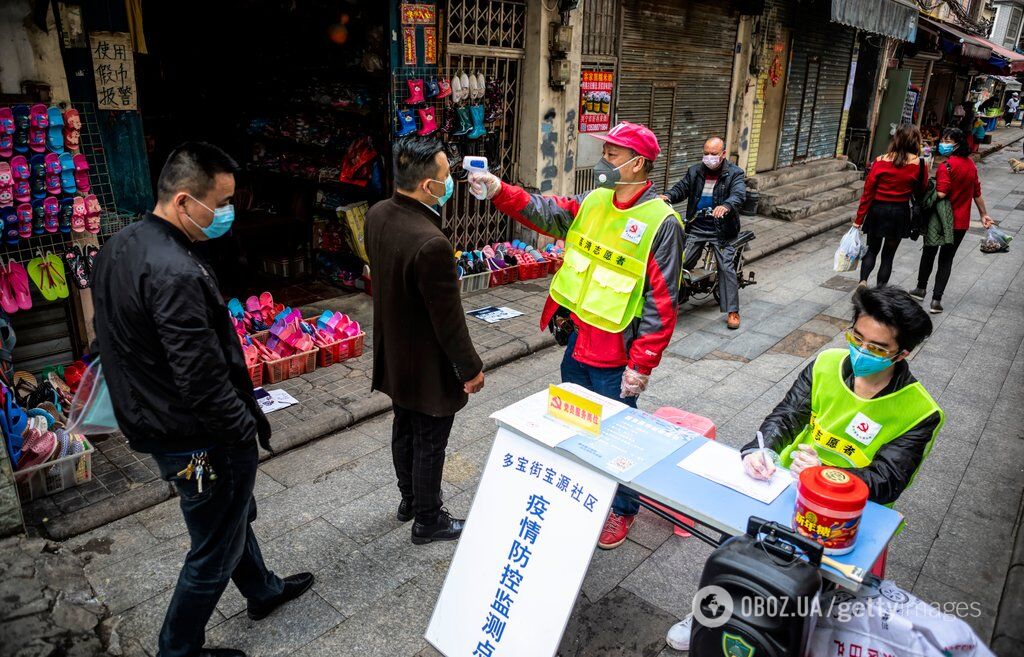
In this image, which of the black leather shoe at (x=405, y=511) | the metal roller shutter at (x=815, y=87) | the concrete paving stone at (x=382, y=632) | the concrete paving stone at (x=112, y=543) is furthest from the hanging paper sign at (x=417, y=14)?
the metal roller shutter at (x=815, y=87)

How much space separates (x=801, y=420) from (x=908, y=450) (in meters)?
0.46

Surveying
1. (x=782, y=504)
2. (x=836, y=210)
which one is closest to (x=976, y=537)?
(x=782, y=504)

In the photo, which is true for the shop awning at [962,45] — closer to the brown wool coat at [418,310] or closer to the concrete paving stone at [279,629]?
the brown wool coat at [418,310]

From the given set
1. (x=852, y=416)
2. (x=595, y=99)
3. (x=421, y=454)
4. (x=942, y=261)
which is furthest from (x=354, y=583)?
(x=942, y=261)

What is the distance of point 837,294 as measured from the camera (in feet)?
28.7

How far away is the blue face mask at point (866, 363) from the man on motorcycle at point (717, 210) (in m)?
4.43

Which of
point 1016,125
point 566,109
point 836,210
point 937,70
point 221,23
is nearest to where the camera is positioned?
point 221,23

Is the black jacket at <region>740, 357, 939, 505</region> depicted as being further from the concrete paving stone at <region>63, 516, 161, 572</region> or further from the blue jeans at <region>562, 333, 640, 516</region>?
the concrete paving stone at <region>63, 516, 161, 572</region>

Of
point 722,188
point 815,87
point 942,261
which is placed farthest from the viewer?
point 815,87

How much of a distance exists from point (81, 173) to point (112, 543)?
2.61 meters

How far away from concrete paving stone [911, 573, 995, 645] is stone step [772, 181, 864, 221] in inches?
401

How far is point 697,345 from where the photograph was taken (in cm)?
692

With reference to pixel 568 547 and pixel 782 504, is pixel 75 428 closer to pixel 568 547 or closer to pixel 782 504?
pixel 568 547

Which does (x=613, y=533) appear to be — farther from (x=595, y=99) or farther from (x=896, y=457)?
(x=595, y=99)
